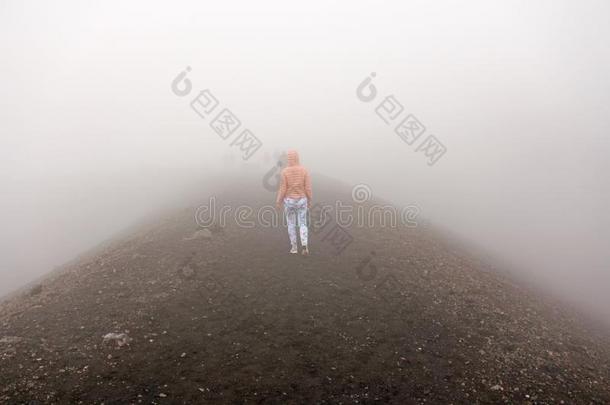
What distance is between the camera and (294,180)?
17.3 metres

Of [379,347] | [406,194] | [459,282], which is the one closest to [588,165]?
[406,194]

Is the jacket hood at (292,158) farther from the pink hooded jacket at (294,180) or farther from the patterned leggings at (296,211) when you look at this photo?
the patterned leggings at (296,211)

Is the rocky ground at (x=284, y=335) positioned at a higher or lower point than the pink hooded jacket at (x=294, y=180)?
lower

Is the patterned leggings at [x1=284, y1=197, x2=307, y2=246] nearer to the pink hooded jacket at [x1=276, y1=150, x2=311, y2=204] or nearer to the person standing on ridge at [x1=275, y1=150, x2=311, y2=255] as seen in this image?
the person standing on ridge at [x1=275, y1=150, x2=311, y2=255]

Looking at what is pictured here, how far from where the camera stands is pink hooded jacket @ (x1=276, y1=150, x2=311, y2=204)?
56.6ft

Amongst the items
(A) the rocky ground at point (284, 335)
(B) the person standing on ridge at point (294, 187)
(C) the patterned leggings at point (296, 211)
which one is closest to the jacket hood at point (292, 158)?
(B) the person standing on ridge at point (294, 187)

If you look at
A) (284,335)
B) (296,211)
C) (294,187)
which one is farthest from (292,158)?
(284,335)

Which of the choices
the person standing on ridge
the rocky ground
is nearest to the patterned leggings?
the person standing on ridge

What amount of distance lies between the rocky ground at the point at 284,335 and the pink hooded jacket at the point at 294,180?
10.2 ft

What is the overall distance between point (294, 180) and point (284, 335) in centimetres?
715

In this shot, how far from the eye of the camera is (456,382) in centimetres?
1021

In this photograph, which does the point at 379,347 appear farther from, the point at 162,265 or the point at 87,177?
the point at 87,177

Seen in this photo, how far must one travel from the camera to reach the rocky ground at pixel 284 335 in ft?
31.8

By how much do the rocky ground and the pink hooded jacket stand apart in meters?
3.10
